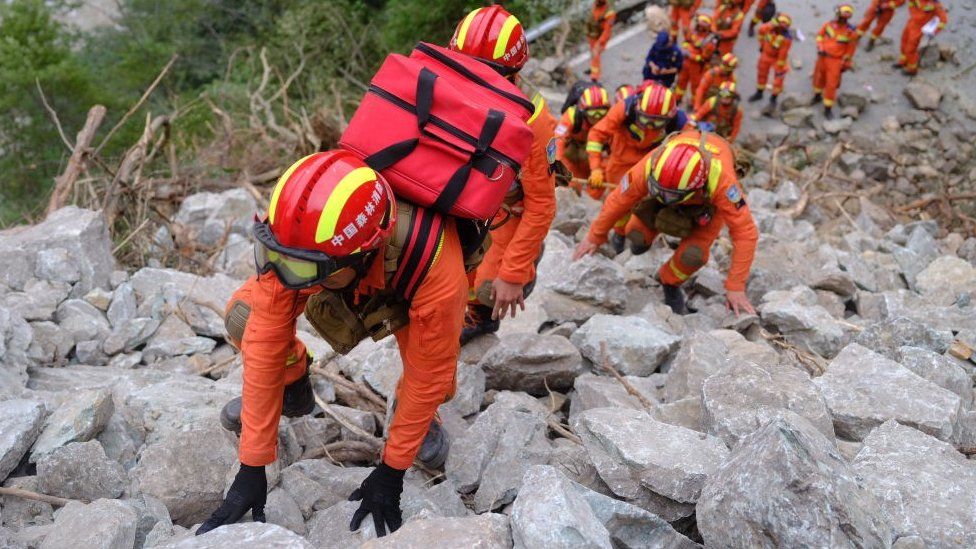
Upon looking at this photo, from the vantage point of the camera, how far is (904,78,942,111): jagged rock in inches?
449

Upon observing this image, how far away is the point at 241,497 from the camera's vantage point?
2518mm

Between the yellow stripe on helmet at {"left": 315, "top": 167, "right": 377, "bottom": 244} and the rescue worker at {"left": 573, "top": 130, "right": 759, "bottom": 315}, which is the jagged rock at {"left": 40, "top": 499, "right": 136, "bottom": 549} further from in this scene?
the rescue worker at {"left": 573, "top": 130, "right": 759, "bottom": 315}

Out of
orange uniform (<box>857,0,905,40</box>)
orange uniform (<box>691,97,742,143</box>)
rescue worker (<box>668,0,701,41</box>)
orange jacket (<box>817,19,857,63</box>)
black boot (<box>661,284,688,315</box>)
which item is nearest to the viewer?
black boot (<box>661,284,688,315</box>)

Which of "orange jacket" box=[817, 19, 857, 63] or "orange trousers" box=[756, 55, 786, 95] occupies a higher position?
"orange jacket" box=[817, 19, 857, 63]

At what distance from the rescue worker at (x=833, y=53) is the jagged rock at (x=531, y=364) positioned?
917cm

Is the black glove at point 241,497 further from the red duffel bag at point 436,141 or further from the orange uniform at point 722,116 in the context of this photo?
the orange uniform at point 722,116

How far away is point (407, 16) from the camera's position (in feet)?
44.9

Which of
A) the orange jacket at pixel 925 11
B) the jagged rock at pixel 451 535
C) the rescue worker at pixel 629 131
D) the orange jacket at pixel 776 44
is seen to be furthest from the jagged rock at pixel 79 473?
the orange jacket at pixel 925 11

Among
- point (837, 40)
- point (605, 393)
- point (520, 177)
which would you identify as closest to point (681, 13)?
point (837, 40)

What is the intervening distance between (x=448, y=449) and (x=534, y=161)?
4.83 ft

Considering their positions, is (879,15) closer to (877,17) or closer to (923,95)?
(877,17)

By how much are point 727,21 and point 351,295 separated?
10.9 meters

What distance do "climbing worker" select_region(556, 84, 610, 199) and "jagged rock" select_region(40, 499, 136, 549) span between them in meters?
4.95

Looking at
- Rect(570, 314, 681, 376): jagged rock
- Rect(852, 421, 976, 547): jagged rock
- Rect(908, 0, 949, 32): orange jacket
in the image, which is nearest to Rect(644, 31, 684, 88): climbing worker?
Rect(908, 0, 949, 32): orange jacket
